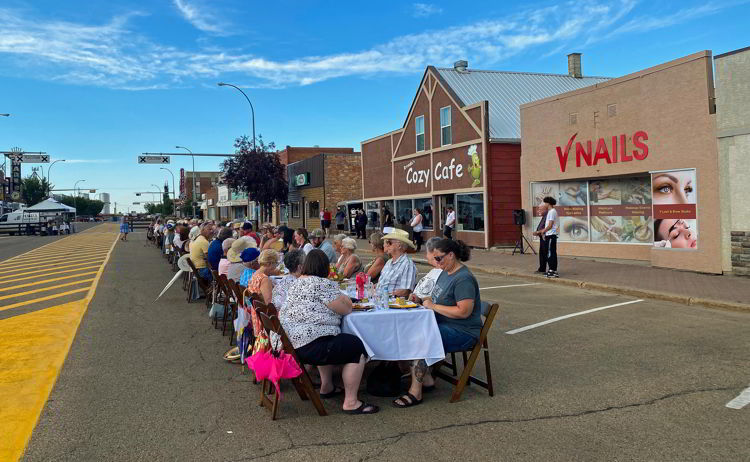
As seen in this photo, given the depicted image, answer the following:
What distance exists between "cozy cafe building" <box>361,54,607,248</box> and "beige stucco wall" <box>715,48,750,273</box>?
28.3 feet

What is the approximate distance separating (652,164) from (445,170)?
32.2 ft

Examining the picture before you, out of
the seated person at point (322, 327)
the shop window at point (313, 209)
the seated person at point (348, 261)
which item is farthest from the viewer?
the shop window at point (313, 209)

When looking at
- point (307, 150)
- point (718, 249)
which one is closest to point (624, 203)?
point (718, 249)

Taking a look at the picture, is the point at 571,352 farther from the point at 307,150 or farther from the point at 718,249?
the point at 307,150

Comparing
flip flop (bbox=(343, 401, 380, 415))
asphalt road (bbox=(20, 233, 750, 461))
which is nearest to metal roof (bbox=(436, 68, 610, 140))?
asphalt road (bbox=(20, 233, 750, 461))

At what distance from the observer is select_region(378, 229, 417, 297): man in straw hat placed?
20.9 feet

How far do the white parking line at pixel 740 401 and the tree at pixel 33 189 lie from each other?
104 metres

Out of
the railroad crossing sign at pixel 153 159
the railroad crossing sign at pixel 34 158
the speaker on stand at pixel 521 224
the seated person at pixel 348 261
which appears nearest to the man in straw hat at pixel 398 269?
the seated person at pixel 348 261

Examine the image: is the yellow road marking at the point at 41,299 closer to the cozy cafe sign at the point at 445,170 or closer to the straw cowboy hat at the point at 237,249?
the straw cowboy hat at the point at 237,249

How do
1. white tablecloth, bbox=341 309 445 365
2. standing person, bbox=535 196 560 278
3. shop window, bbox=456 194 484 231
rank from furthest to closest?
1. shop window, bbox=456 194 484 231
2. standing person, bbox=535 196 560 278
3. white tablecloth, bbox=341 309 445 365

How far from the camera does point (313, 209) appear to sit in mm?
40312

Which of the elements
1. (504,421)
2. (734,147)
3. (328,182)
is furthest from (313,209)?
(504,421)

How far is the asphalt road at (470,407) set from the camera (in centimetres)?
393

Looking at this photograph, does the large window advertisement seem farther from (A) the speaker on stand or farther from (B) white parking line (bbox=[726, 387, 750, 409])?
(B) white parking line (bbox=[726, 387, 750, 409])
